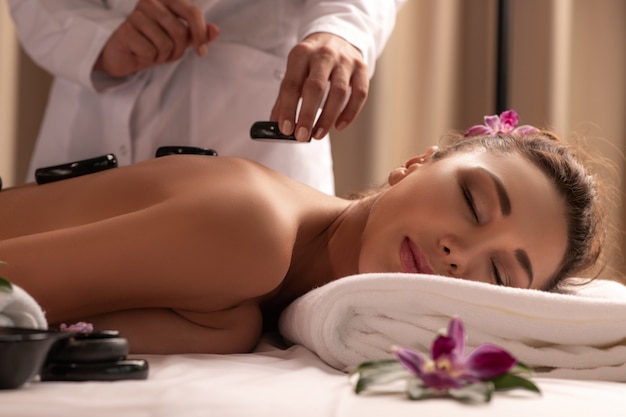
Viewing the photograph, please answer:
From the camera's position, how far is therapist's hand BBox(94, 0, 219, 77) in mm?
1591

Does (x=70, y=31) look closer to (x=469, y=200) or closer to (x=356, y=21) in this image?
(x=356, y=21)

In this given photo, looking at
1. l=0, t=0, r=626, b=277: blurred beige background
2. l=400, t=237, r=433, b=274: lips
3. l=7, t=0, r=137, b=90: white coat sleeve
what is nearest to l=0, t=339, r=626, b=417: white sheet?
l=400, t=237, r=433, b=274: lips

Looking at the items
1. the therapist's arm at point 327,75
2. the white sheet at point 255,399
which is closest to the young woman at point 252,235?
the therapist's arm at point 327,75

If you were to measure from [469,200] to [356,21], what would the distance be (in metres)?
0.52

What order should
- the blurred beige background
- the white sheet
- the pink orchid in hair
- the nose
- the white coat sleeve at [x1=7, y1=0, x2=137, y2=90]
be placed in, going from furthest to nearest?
the blurred beige background < the white coat sleeve at [x1=7, y1=0, x2=137, y2=90] < the pink orchid in hair < the nose < the white sheet

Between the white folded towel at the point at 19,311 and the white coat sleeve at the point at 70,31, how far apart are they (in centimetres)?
89

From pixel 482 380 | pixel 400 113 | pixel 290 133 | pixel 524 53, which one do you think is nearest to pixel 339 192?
pixel 400 113

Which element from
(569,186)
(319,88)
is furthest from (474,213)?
(319,88)

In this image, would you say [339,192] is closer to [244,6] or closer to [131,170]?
[244,6]

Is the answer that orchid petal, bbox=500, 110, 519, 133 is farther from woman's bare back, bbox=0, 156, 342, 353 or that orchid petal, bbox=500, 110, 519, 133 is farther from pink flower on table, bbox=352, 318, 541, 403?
pink flower on table, bbox=352, 318, 541, 403

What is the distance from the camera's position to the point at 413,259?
126cm

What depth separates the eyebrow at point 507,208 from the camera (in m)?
1.25

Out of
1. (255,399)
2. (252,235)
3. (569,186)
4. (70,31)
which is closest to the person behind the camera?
(255,399)

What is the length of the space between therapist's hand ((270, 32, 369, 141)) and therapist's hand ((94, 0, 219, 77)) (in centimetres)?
26
